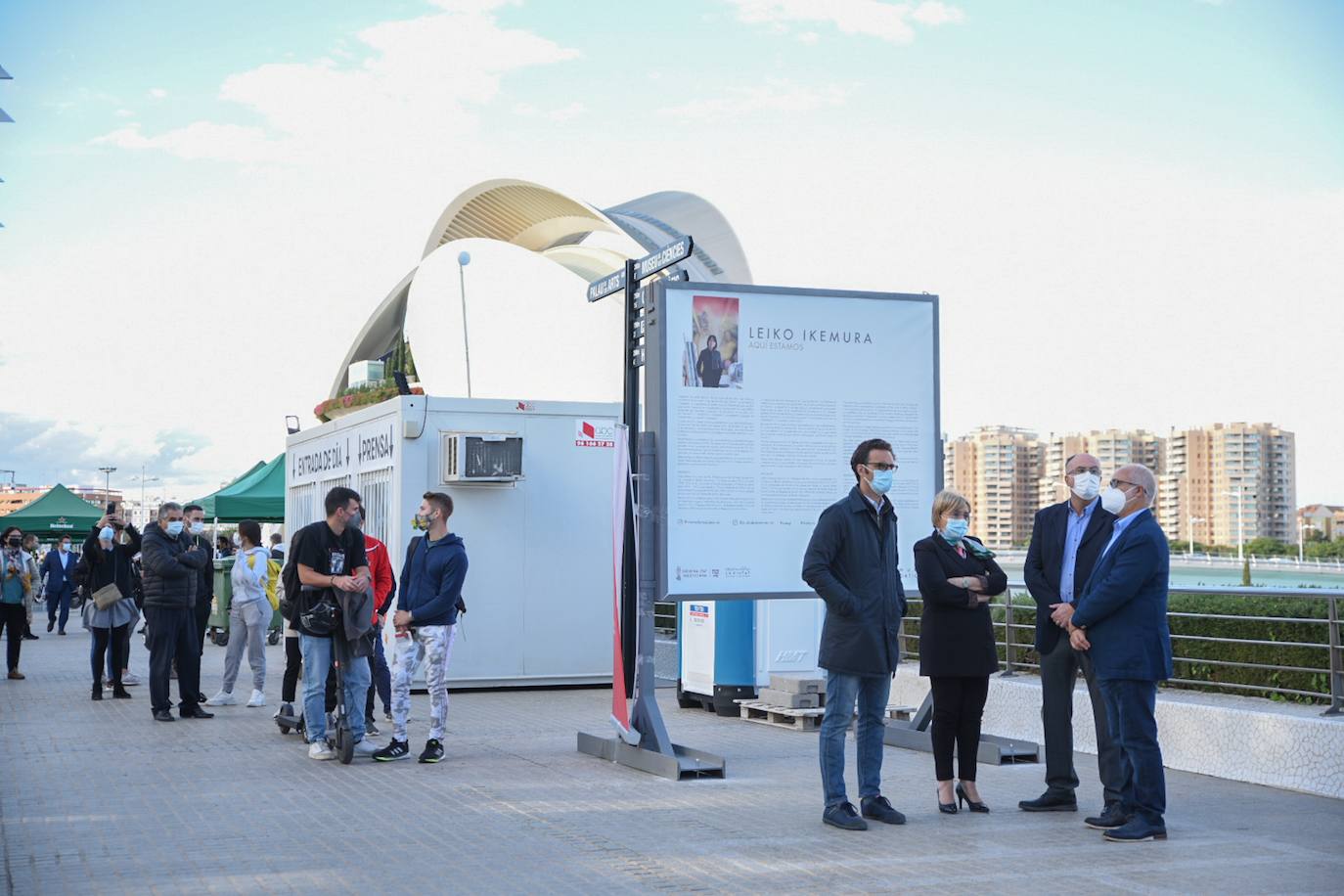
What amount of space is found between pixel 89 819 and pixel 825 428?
5352 millimetres

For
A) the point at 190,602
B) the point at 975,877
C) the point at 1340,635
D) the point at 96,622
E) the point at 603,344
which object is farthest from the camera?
the point at 603,344

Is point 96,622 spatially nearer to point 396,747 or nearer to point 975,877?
point 396,747

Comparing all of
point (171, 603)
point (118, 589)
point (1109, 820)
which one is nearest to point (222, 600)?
point (118, 589)

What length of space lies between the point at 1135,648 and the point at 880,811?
161 centimetres

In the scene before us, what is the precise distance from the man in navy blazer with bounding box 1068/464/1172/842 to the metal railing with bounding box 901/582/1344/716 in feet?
4.18

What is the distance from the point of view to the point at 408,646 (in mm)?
9680

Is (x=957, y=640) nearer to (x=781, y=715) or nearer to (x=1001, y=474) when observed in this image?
(x=781, y=715)

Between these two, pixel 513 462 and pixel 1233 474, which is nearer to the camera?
pixel 513 462

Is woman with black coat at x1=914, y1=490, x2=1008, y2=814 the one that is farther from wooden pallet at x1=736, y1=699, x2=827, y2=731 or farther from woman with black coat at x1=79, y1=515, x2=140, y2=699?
woman with black coat at x1=79, y1=515, x2=140, y2=699

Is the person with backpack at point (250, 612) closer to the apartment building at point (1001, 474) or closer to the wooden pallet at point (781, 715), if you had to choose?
the wooden pallet at point (781, 715)

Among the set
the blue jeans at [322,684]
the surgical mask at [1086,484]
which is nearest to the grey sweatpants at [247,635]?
the blue jeans at [322,684]

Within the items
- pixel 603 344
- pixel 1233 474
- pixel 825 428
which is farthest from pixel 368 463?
pixel 1233 474

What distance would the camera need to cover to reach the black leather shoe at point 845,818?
7.22m

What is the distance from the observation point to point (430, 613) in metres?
9.59
